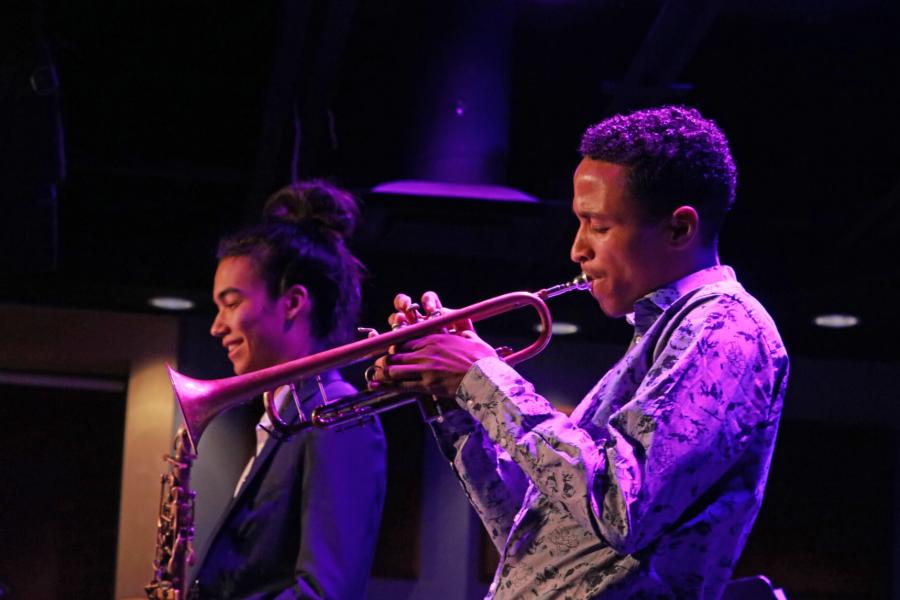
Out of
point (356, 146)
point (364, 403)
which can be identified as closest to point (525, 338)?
point (356, 146)

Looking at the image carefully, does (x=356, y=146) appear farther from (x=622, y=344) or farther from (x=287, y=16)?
(x=622, y=344)

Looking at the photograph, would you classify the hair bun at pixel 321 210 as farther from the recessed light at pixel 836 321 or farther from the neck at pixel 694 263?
the recessed light at pixel 836 321

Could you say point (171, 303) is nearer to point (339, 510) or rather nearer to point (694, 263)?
point (339, 510)

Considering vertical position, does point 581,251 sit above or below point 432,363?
above

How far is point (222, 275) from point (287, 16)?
112cm

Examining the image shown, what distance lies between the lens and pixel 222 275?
257cm

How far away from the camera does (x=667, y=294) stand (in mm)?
1557

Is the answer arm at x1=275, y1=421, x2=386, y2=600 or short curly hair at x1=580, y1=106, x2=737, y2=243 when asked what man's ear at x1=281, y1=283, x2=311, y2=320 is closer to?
arm at x1=275, y1=421, x2=386, y2=600

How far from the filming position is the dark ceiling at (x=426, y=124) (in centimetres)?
358

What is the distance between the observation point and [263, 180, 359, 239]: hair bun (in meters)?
2.73

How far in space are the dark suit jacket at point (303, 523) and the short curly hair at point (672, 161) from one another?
86 centimetres

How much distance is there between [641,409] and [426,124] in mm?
2472

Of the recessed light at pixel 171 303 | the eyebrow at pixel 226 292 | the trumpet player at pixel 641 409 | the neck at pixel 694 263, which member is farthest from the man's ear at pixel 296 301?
the recessed light at pixel 171 303

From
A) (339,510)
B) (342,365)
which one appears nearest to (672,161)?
(342,365)
